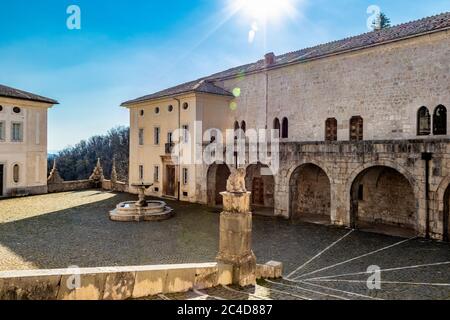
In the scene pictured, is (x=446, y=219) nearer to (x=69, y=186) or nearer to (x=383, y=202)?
(x=383, y=202)

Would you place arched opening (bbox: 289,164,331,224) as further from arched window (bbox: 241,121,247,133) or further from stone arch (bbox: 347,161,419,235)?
arched window (bbox: 241,121,247,133)

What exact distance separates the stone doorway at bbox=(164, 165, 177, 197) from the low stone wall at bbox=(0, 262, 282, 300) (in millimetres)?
20556

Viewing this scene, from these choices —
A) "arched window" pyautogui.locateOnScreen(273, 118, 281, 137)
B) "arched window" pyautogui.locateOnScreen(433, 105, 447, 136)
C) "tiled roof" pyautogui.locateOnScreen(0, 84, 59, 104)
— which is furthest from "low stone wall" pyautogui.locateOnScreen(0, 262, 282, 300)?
"tiled roof" pyautogui.locateOnScreen(0, 84, 59, 104)

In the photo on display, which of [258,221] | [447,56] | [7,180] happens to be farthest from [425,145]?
[7,180]

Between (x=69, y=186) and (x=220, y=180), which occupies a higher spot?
(x=220, y=180)

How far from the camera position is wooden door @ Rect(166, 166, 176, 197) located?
26.4 m

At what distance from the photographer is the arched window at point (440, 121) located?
53.9 feet

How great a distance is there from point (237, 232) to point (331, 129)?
1598cm

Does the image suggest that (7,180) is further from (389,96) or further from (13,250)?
(389,96)

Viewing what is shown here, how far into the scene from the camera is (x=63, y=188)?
99.9ft

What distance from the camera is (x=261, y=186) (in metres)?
24.2

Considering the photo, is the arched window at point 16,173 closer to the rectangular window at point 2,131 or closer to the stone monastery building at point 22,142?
the stone monastery building at point 22,142

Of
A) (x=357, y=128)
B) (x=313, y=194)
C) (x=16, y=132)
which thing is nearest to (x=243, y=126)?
(x=313, y=194)

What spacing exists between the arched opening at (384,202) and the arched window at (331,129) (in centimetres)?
332
